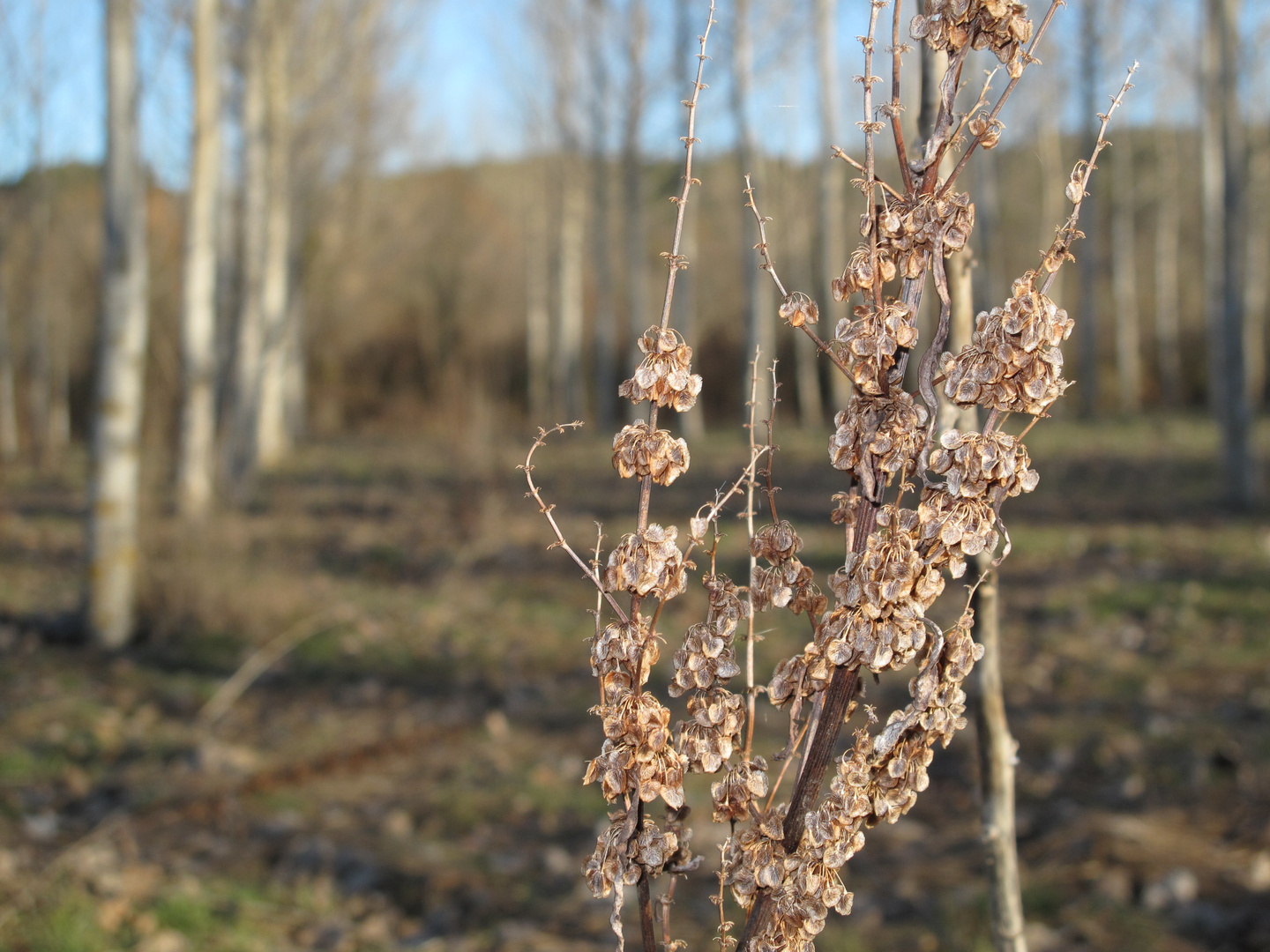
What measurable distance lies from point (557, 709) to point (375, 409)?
22.1m

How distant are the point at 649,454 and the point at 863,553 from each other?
23cm

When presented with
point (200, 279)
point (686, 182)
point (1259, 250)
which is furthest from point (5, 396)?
point (1259, 250)

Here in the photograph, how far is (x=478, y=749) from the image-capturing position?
4.83m

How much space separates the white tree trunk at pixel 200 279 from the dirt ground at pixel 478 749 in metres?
0.81

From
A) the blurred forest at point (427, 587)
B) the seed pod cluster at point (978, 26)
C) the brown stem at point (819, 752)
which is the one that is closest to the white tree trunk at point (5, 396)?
the blurred forest at point (427, 587)

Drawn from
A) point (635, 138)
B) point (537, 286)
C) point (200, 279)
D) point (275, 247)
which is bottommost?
point (200, 279)

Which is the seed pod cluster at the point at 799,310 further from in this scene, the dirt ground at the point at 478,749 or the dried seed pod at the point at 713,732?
the dirt ground at the point at 478,749

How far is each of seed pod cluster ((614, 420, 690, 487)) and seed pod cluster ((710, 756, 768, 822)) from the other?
311mm

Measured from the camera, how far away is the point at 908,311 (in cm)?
89

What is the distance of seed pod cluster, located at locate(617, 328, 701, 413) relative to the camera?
37.6 inches

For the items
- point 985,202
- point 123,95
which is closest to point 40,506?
point 123,95

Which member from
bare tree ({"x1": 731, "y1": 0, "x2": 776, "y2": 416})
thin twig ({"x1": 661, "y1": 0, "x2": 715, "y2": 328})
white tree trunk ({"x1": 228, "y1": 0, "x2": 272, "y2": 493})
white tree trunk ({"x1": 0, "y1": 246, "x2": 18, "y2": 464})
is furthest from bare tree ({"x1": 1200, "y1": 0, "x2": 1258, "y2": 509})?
white tree trunk ({"x1": 0, "y1": 246, "x2": 18, "y2": 464})

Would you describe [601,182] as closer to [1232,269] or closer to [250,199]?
[250,199]

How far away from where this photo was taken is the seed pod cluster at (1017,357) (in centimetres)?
84
